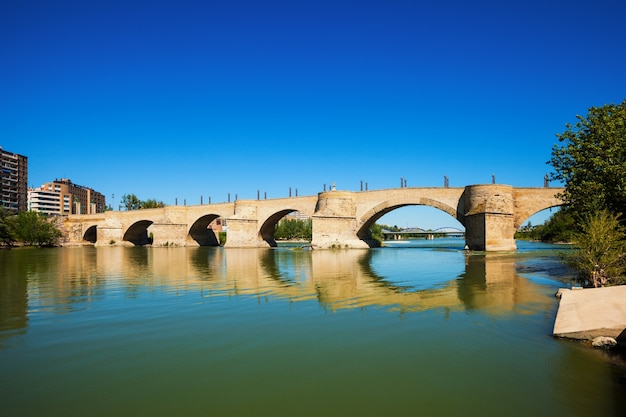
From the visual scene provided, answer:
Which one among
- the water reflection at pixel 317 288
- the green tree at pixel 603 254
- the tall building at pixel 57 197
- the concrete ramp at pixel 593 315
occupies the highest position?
the tall building at pixel 57 197

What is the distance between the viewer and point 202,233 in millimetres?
61062

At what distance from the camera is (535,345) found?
22.8ft

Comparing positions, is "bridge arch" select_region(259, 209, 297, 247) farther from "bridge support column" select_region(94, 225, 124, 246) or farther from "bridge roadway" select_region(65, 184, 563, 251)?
"bridge support column" select_region(94, 225, 124, 246)

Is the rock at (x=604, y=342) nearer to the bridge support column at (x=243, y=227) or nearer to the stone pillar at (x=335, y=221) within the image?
the stone pillar at (x=335, y=221)

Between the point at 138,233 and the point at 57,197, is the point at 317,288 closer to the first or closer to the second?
the point at 138,233

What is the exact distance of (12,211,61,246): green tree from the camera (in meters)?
57.5

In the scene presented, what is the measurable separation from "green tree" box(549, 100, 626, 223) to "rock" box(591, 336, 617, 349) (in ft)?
26.9

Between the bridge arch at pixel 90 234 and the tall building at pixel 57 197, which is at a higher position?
the tall building at pixel 57 197

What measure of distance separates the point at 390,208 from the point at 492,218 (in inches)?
417

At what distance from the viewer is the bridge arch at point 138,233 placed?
64.8m

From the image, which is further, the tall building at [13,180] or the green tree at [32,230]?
the tall building at [13,180]

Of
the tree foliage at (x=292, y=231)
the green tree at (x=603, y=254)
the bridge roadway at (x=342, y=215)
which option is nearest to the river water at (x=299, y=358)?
the green tree at (x=603, y=254)

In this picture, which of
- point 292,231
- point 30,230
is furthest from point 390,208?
point 292,231

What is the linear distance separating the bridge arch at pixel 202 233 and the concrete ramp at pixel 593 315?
5093 cm
